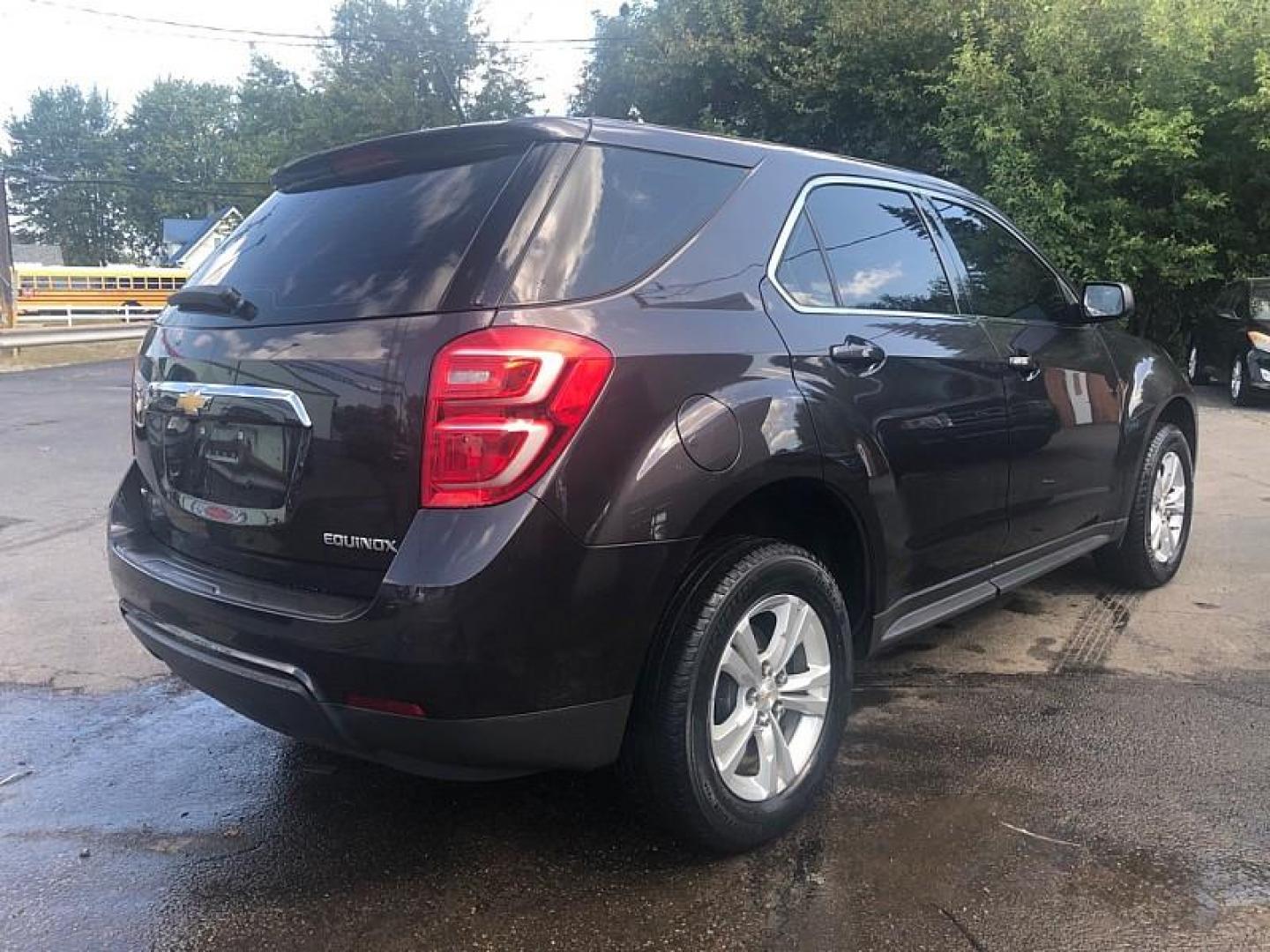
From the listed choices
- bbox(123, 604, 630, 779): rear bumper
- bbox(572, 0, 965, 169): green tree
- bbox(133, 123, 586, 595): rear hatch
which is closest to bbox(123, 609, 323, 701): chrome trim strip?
bbox(123, 604, 630, 779): rear bumper

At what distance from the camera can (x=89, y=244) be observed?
254 feet

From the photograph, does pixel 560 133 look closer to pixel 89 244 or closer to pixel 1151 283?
pixel 1151 283

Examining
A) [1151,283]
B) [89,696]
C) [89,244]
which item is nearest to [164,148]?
[89,244]

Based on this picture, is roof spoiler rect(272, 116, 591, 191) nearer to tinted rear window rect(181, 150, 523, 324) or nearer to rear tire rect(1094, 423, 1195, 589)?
tinted rear window rect(181, 150, 523, 324)

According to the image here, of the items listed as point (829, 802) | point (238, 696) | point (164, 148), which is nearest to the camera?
point (238, 696)

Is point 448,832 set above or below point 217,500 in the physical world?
below

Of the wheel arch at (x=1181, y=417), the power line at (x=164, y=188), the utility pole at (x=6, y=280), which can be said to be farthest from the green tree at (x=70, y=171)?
the wheel arch at (x=1181, y=417)

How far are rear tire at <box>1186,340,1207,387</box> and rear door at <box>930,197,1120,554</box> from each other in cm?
1184

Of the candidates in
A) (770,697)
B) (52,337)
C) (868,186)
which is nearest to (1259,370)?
(868,186)

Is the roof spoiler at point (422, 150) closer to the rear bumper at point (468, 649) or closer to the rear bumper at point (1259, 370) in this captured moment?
the rear bumper at point (468, 649)

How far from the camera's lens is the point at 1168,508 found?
5.12 metres

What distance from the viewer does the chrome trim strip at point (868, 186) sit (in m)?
2.89

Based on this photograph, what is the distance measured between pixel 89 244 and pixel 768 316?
284 ft

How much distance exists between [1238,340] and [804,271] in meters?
12.2
